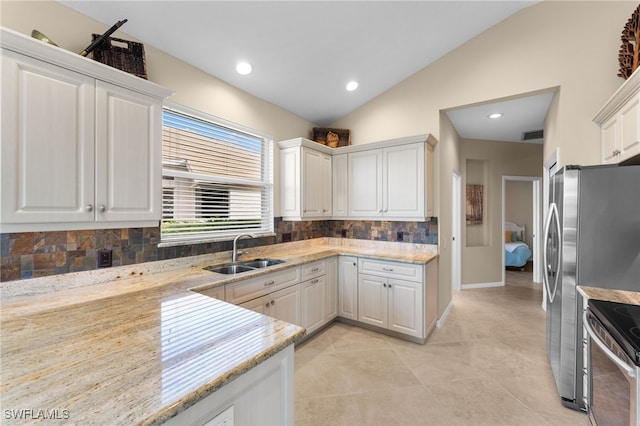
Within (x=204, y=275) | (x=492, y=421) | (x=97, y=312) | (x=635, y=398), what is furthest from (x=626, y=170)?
(x=97, y=312)

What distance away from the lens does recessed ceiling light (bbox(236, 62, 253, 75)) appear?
8.66ft

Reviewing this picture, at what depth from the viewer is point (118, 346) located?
1.00 m

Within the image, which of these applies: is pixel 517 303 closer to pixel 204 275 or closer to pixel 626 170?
pixel 626 170

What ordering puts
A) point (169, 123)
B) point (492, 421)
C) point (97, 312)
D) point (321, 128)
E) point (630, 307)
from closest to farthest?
point (97, 312), point (630, 307), point (492, 421), point (169, 123), point (321, 128)

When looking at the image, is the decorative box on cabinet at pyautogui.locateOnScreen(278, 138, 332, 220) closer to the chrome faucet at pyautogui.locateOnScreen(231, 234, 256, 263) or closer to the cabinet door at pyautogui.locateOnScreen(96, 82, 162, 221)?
the chrome faucet at pyautogui.locateOnScreen(231, 234, 256, 263)

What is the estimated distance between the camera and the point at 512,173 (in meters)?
5.12

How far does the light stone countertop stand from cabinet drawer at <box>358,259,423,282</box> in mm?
1950

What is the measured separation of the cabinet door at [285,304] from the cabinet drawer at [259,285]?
0.20 ft

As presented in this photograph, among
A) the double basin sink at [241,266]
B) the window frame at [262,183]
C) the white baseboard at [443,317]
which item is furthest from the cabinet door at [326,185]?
the white baseboard at [443,317]

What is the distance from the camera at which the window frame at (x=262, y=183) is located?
92.9 inches

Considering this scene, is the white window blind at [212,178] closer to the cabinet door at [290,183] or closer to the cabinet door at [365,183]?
the cabinet door at [290,183]

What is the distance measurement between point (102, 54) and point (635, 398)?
11.4ft

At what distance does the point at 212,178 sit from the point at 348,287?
2.04m

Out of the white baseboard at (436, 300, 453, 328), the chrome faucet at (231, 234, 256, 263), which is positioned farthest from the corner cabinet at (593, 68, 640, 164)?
the chrome faucet at (231, 234, 256, 263)
